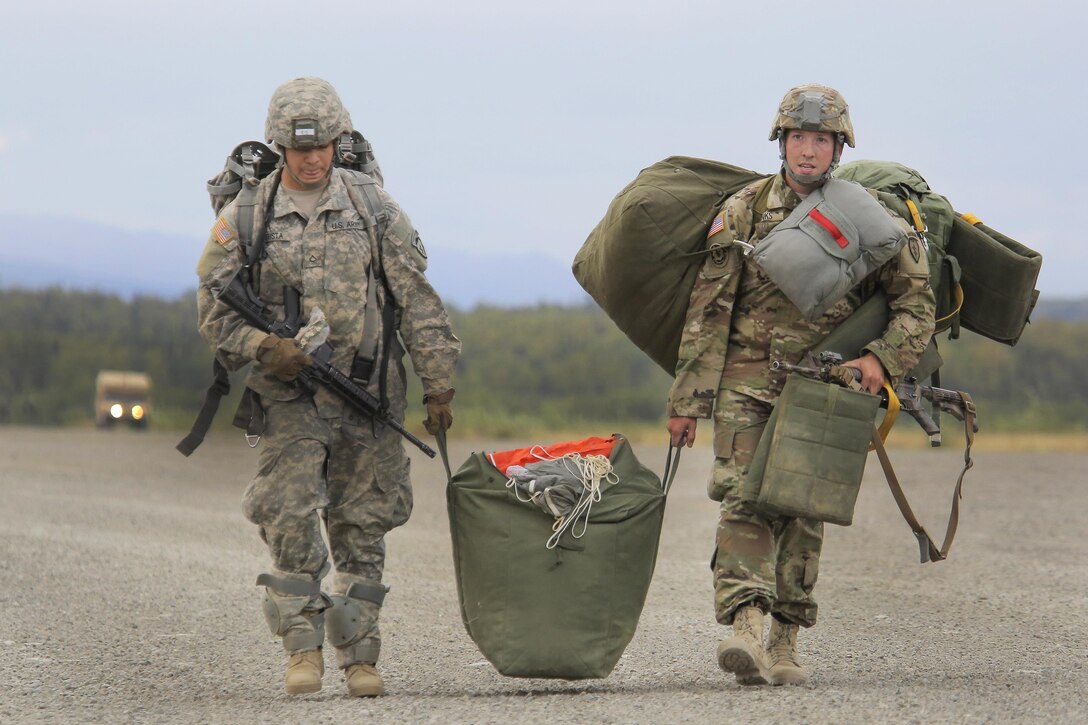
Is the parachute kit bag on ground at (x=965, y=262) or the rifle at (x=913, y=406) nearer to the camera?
the rifle at (x=913, y=406)

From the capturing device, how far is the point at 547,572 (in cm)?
661

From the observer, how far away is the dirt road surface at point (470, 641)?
628cm

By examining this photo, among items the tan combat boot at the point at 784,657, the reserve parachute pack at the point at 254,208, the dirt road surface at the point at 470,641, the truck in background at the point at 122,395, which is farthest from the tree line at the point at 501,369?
the tan combat boot at the point at 784,657

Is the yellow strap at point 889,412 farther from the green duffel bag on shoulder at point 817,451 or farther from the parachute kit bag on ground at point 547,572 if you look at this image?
the parachute kit bag on ground at point 547,572

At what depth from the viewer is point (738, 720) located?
19.1 feet

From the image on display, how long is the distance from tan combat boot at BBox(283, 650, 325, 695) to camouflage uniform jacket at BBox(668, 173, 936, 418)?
5.78 feet

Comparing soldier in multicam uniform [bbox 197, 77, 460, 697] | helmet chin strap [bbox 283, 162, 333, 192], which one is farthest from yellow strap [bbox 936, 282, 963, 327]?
helmet chin strap [bbox 283, 162, 333, 192]

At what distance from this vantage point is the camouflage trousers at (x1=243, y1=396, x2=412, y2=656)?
21.7 feet

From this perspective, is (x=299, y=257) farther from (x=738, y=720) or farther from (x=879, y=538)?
(x=879, y=538)

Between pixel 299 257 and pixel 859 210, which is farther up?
pixel 859 210

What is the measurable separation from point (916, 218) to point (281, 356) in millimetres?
2674

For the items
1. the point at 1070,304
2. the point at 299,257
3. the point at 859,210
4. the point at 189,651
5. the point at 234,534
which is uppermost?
the point at 859,210

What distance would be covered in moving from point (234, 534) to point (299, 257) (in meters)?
6.81

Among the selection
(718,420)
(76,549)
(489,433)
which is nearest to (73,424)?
(489,433)
